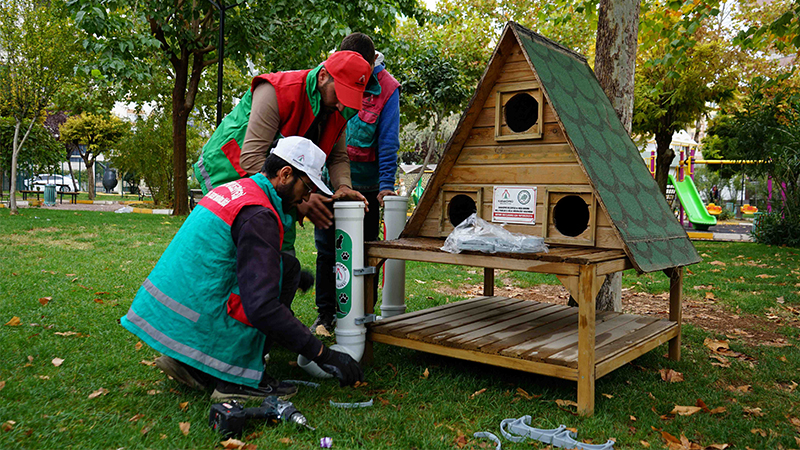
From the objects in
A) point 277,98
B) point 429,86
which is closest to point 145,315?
point 277,98

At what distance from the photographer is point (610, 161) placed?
3605 mm

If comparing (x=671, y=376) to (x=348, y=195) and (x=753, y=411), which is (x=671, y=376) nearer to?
(x=753, y=411)

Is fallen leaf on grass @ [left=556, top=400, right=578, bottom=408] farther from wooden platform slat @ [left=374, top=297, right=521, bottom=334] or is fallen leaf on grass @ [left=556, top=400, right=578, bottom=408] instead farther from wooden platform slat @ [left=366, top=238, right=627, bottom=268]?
wooden platform slat @ [left=374, top=297, right=521, bottom=334]

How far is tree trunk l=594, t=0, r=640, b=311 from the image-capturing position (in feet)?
16.3

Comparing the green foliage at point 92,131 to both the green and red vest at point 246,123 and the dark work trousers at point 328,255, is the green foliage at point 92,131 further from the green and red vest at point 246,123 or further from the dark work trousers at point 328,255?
the green and red vest at point 246,123

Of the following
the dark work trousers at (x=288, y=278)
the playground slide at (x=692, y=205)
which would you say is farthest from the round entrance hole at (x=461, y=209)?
the playground slide at (x=692, y=205)

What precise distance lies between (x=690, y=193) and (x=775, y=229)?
6.54m

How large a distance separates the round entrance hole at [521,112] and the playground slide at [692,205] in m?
14.6

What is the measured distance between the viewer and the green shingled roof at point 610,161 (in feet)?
10.6

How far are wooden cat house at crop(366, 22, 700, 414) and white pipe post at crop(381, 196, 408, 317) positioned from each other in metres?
0.09

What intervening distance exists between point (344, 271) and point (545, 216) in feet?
4.05

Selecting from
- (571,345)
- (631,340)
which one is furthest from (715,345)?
(571,345)

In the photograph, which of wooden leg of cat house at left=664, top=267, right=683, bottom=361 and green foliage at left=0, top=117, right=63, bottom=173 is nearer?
wooden leg of cat house at left=664, top=267, right=683, bottom=361

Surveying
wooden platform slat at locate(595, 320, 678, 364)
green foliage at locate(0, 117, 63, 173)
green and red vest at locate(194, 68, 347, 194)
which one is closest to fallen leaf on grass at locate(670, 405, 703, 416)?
wooden platform slat at locate(595, 320, 678, 364)
